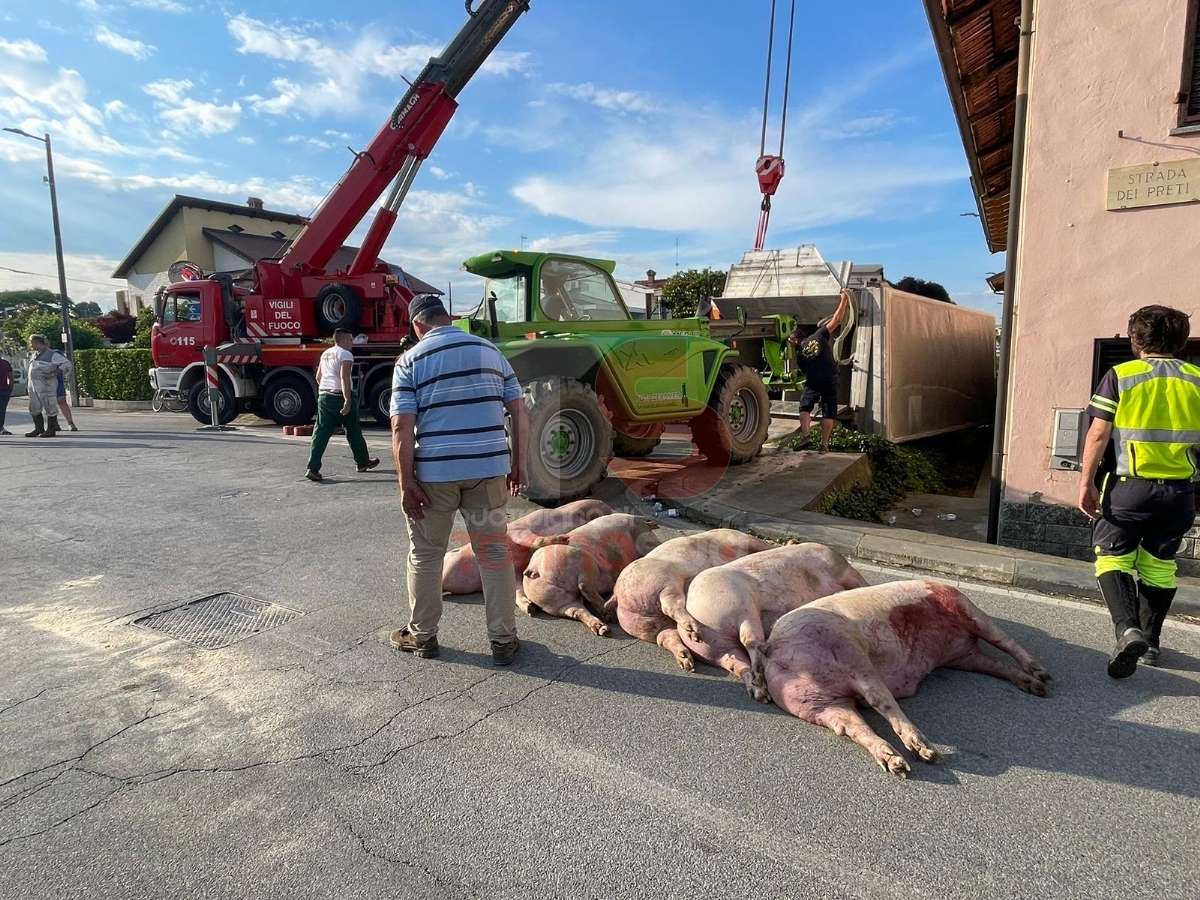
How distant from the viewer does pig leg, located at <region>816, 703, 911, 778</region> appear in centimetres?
257

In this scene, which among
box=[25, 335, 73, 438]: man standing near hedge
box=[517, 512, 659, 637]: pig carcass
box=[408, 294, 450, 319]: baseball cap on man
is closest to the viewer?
box=[408, 294, 450, 319]: baseball cap on man

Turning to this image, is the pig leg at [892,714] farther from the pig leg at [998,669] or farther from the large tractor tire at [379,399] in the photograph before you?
the large tractor tire at [379,399]

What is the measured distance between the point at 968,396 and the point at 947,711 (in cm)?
1223

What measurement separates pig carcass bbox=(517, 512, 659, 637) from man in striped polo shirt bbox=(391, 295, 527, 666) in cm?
53

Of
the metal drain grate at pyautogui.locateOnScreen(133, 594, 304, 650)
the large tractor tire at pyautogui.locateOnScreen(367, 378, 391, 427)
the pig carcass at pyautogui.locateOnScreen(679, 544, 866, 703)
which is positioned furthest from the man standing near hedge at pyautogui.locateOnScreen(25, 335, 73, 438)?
the pig carcass at pyautogui.locateOnScreen(679, 544, 866, 703)

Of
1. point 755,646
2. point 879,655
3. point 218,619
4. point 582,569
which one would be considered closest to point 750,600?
point 755,646

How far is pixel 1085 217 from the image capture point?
17.2 feet

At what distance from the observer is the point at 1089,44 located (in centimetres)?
514

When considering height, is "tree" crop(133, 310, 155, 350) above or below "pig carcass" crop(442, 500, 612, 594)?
above

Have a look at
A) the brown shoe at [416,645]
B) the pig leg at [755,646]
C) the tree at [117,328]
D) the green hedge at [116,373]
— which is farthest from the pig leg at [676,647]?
the tree at [117,328]

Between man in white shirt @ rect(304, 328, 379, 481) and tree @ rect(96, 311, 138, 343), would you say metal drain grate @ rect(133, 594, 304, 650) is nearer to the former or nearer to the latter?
man in white shirt @ rect(304, 328, 379, 481)

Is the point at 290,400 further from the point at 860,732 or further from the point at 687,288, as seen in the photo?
the point at 687,288

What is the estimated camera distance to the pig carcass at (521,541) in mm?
4461

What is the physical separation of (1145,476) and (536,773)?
3023 mm
